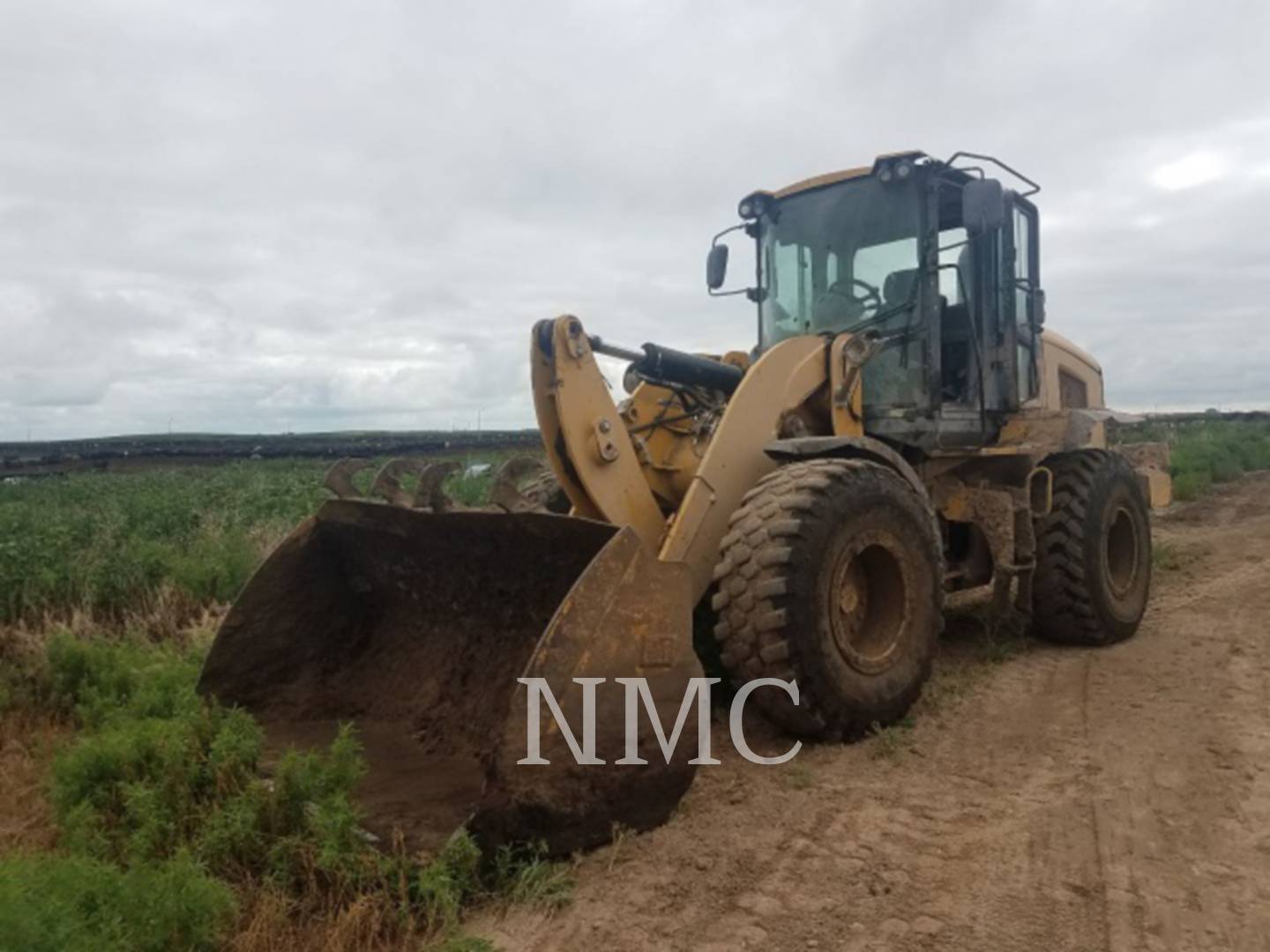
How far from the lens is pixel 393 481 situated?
5352 millimetres

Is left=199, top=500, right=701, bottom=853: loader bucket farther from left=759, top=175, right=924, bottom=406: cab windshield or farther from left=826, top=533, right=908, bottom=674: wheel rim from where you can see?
left=759, top=175, right=924, bottom=406: cab windshield

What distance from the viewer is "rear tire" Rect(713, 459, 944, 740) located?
4543 mm

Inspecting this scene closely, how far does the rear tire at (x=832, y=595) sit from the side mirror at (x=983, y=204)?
5.36ft

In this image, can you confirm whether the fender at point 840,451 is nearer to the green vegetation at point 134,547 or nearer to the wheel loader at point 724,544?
the wheel loader at point 724,544

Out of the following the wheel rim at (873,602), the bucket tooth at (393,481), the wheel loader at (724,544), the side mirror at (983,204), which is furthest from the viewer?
the side mirror at (983,204)

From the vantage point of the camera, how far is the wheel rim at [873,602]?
16.4ft

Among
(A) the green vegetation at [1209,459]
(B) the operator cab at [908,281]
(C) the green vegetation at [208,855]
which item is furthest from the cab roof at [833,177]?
(A) the green vegetation at [1209,459]

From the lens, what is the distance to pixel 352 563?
550 cm

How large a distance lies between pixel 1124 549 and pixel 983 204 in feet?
10.4

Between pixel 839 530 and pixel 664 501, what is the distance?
3.86 ft

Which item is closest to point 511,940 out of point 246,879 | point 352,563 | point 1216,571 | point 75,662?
point 246,879

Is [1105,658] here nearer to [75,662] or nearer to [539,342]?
[539,342]

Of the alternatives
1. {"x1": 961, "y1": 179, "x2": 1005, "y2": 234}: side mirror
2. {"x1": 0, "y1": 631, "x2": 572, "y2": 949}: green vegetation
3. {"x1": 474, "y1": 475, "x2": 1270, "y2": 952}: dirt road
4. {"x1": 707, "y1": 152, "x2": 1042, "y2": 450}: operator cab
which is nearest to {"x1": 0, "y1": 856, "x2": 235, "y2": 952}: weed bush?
{"x1": 0, "y1": 631, "x2": 572, "y2": 949}: green vegetation

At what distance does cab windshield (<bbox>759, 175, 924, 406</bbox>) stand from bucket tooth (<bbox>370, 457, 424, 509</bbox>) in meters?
2.67
